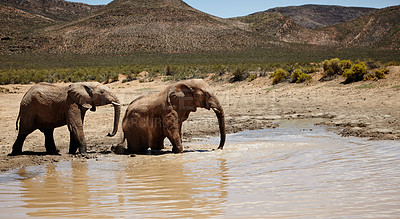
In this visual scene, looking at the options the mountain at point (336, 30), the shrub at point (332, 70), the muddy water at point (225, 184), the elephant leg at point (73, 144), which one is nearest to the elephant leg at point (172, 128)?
the muddy water at point (225, 184)

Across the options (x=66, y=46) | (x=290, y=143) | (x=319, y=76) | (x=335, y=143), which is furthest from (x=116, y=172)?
(x=66, y=46)

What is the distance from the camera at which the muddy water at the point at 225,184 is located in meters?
5.00

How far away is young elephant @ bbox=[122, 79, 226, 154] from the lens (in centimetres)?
984

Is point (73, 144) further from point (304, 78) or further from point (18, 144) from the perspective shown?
point (304, 78)

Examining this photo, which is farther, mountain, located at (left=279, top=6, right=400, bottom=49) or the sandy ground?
mountain, located at (left=279, top=6, right=400, bottom=49)

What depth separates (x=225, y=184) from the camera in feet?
21.2

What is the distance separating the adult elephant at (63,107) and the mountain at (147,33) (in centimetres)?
7634

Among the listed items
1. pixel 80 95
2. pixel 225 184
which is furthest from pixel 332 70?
pixel 225 184

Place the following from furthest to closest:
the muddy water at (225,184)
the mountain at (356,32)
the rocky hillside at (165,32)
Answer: the mountain at (356,32) < the rocky hillside at (165,32) < the muddy water at (225,184)

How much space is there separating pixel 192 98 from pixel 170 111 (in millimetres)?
603

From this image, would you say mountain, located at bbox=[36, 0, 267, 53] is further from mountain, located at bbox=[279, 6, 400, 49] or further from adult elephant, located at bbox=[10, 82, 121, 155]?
adult elephant, located at bbox=[10, 82, 121, 155]

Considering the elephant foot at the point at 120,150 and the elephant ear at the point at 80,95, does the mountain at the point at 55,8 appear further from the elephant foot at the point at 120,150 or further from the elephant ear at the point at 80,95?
the elephant foot at the point at 120,150

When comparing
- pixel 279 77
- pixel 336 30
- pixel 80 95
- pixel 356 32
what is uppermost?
pixel 336 30

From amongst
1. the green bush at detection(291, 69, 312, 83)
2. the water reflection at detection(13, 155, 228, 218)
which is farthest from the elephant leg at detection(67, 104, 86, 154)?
the green bush at detection(291, 69, 312, 83)
